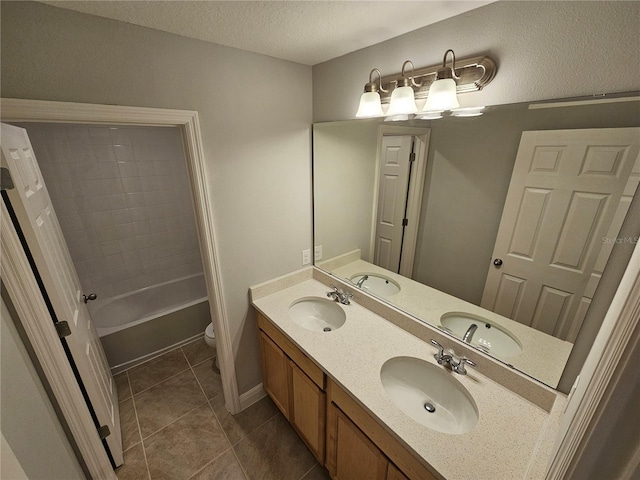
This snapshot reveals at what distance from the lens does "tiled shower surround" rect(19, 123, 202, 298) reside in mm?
2285

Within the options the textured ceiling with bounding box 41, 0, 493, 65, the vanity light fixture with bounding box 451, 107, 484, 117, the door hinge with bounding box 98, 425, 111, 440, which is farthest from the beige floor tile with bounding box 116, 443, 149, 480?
the vanity light fixture with bounding box 451, 107, 484, 117

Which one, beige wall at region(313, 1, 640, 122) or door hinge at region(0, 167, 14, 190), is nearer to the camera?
beige wall at region(313, 1, 640, 122)

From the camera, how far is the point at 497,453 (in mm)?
870

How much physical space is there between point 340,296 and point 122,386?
1.93m

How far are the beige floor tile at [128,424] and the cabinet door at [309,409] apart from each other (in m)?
1.10

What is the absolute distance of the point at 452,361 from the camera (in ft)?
3.88

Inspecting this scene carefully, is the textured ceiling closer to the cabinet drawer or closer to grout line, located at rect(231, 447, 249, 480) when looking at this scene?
the cabinet drawer

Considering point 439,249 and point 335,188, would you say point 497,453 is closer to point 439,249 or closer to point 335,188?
point 439,249

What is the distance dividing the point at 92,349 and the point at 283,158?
1620 millimetres

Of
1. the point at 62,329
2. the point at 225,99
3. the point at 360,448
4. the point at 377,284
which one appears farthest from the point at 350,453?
the point at 225,99

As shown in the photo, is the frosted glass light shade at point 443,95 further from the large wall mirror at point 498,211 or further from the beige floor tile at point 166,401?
the beige floor tile at point 166,401

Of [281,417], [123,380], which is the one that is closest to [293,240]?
[281,417]

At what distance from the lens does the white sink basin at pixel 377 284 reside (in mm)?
1612

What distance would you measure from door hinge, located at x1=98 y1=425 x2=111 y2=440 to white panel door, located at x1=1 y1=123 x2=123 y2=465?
0.05 feet
